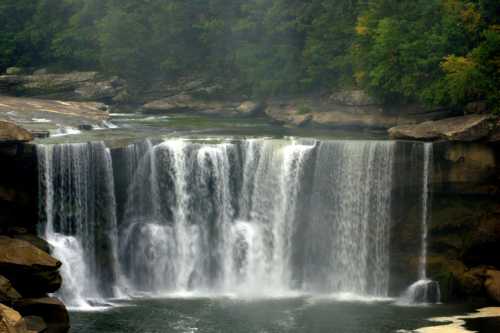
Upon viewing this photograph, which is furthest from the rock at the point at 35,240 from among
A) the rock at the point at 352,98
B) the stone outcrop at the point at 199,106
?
the stone outcrop at the point at 199,106

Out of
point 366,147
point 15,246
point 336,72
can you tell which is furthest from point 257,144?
point 336,72

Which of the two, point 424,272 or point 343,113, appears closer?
point 424,272

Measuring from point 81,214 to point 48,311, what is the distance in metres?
7.75

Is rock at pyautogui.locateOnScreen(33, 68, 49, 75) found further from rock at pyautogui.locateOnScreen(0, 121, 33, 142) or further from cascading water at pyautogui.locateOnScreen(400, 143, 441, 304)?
cascading water at pyautogui.locateOnScreen(400, 143, 441, 304)

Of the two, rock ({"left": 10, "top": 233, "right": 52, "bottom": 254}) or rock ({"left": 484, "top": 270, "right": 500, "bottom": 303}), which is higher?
rock ({"left": 10, "top": 233, "right": 52, "bottom": 254})

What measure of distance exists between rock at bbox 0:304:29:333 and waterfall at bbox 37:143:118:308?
11228mm

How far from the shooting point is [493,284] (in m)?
37.4

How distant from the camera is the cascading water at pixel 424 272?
38656 millimetres

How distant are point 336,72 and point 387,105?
27.3ft

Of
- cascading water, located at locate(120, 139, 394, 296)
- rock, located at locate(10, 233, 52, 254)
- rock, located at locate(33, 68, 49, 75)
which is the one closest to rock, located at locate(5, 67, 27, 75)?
rock, located at locate(33, 68, 49, 75)

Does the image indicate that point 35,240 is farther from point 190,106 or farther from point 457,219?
point 190,106

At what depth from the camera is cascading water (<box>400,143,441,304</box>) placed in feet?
127

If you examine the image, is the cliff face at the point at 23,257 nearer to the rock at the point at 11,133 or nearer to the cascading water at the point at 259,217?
the rock at the point at 11,133

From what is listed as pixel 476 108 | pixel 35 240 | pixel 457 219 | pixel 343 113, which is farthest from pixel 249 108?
pixel 35 240
